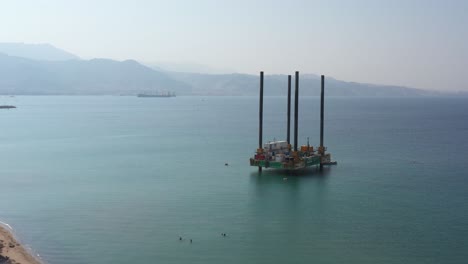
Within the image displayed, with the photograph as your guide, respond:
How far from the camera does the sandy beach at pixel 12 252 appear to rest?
26328 mm

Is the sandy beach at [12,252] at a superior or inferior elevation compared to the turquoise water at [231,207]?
inferior

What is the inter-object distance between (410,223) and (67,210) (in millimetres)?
23134

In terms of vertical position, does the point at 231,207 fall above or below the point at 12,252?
above

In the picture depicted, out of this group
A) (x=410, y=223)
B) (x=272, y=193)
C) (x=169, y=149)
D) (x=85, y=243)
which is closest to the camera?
(x=85, y=243)

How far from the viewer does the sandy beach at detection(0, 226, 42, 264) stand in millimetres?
26328

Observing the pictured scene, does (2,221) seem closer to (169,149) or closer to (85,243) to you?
(85,243)

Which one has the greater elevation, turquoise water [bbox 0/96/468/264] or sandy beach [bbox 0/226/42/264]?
turquoise water [bbox 0/96/468/264]

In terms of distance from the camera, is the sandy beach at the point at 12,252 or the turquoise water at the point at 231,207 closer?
the sandy beach at the point at 12,252

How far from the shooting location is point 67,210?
1476 inches

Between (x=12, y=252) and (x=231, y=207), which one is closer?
(x=12, y=252)

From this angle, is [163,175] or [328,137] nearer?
[163,175]

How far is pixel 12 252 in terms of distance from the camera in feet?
91.8

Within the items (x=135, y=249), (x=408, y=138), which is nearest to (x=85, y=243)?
(x=135, y=249)

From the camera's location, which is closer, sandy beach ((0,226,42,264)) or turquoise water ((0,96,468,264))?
sandy beach ((0,226,42,264))
